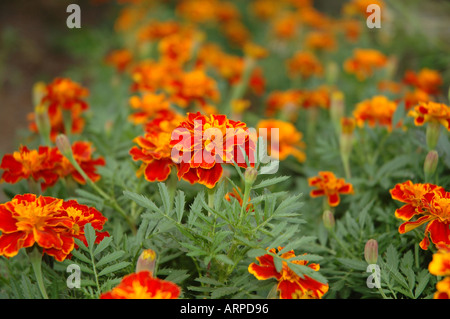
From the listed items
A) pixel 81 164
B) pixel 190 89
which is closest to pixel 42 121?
pixel 81 164

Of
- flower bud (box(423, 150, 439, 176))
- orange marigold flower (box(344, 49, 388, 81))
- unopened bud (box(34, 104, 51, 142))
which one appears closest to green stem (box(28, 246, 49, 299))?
unopened bud (box(34, 104, 51, 142))

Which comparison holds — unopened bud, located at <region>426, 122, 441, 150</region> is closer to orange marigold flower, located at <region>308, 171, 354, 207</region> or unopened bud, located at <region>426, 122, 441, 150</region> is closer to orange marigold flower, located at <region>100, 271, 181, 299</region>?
orange marigold flower, located at <region>308, 171, 354, 207</region>

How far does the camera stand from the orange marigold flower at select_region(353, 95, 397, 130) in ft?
4.39

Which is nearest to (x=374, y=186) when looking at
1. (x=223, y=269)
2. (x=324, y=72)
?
(x=223, y=269)

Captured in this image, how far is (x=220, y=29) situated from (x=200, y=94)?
5.64 ft

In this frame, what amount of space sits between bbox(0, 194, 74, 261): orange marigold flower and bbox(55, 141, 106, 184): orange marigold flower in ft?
0.93

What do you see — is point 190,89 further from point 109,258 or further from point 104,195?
point 109,258

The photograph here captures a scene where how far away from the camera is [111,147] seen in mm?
1365

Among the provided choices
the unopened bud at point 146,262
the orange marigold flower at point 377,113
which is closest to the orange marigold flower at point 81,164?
the unopened bud at point 146,262

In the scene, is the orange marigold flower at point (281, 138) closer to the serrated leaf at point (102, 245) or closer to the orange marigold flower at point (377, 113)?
the orange marigold flower at point (377, 113)

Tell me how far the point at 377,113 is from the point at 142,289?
3.04 ft

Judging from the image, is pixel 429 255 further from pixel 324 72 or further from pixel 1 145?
pixel 1 145

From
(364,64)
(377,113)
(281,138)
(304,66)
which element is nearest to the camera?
(377,113)

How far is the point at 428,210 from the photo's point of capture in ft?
2.72
